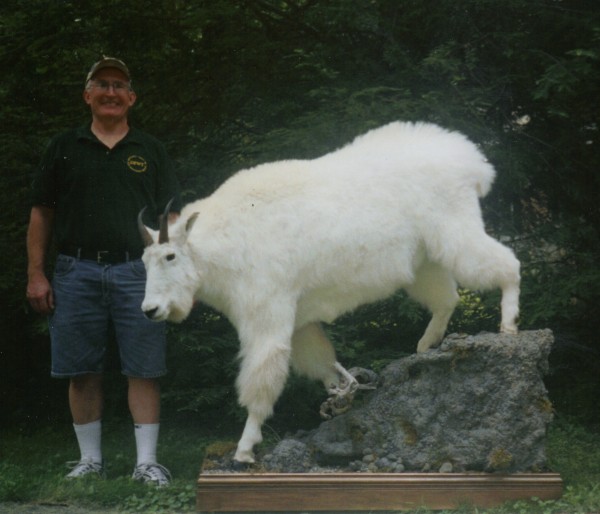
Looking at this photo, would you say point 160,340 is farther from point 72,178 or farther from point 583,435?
point 583,435

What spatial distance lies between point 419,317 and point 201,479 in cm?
284

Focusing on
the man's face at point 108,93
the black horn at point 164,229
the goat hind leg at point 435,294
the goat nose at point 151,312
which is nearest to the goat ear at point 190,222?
the black horn at point 164,229

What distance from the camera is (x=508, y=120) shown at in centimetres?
741

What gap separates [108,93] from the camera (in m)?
5.28

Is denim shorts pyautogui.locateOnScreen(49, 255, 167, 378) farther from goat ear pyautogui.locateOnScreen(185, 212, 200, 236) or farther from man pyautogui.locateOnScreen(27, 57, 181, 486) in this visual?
goat ear pyautogui.locateOnScreen(185, 212, 200, 236)

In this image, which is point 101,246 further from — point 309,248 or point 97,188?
point 309,248

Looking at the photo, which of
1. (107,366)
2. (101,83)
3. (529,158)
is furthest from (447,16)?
(107,366)

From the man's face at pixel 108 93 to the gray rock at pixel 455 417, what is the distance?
2.27 meters

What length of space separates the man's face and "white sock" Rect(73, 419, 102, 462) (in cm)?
195

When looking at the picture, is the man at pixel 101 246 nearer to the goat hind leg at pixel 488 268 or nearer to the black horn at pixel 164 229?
the black horn at pixel 164 229

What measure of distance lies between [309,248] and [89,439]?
1.96 metres

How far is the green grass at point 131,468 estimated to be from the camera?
4891 millimetres

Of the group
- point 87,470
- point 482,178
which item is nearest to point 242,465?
point 87,470

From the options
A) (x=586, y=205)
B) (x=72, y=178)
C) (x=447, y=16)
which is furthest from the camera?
(x=586, y=205)
